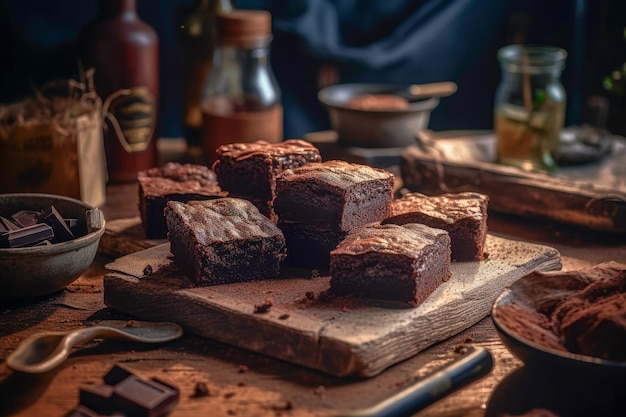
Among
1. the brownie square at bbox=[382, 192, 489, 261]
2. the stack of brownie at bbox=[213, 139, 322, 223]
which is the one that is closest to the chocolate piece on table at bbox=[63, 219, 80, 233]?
the stack of brownie at bbox=[213, 139, 322, 223]

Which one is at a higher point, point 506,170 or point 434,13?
point 434,13

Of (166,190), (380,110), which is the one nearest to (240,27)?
(380,110)

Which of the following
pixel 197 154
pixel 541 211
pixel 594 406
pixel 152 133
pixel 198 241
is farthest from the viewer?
pixel 197 154

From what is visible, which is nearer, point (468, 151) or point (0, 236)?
point (0, 236)

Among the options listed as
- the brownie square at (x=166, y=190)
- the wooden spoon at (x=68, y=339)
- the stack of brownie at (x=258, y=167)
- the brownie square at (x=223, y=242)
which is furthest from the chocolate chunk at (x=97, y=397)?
the brownie square at (x=166, y=190)

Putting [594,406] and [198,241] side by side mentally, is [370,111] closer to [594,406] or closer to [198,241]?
[198,241]

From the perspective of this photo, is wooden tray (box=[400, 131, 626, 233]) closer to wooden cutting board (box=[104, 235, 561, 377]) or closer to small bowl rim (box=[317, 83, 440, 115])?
small bowl rim (box=[317, 83, 440, 115])

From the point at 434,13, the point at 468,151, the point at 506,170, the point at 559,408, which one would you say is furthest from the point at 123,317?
the point at 434,13
